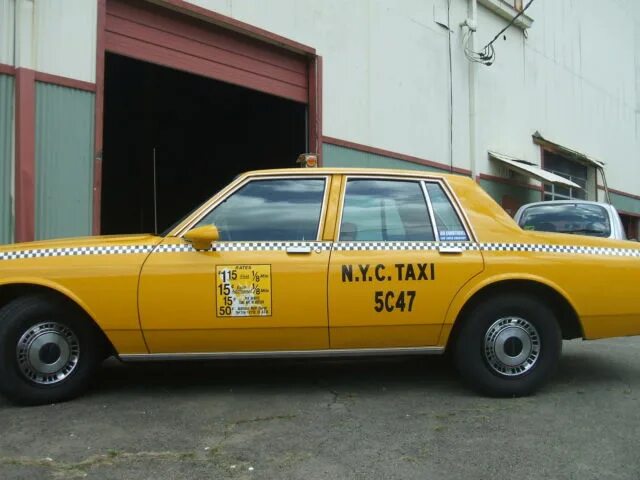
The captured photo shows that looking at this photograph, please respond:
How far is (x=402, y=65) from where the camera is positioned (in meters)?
11.7

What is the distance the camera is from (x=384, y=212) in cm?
447

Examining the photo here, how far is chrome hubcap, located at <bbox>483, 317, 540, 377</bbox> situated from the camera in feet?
14.2

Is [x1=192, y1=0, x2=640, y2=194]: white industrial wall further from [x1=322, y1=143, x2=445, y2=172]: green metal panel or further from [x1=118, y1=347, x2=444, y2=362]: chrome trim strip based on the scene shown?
[x1=118, y1=347, x2=444, y2=362]: chrome trim strip

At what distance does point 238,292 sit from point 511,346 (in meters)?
1.99

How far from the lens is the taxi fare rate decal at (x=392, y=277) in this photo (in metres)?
4.24

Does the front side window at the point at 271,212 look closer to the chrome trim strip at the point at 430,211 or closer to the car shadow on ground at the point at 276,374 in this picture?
the chrome trim strip at the point at 430,211

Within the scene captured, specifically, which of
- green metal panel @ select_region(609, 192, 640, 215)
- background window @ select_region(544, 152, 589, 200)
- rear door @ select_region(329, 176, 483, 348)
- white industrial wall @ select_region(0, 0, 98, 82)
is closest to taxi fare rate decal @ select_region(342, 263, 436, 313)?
rear door @ select_region(329, 176, 483, 348)

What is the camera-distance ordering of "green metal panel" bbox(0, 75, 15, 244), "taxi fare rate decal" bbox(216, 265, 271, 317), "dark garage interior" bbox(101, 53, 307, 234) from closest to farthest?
1. "taxi fare rate decal" bbox(216, 265, 271, 317)
2. "green metal panel" bbox(0, 75, 15, 244)
3. "dark garage interior" bbox(101, 53, 307, 234)

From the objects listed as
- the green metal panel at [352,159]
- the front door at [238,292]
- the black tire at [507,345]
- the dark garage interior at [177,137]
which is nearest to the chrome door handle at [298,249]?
the front door at [238,292]

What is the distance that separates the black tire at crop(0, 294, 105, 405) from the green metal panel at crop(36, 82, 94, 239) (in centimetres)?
290

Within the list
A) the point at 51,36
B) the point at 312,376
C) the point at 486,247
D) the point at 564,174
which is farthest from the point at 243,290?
the point at 564,174

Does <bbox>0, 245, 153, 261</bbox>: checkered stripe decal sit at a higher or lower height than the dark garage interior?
lower

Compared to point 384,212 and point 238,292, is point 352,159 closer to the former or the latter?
point 384,212

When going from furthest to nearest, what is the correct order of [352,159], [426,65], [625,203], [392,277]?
[625,203], [426,65], [352,159], [392,277]
